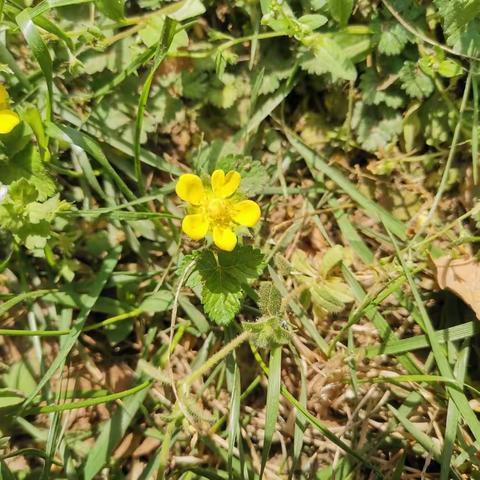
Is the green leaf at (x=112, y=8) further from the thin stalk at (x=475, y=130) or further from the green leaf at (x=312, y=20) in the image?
the thin stalk at (x=475, y=130)

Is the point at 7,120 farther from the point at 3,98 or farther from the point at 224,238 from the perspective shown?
the point at 224,238

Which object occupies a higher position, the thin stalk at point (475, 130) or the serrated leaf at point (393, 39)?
the serrated leaf at point (393, 39)

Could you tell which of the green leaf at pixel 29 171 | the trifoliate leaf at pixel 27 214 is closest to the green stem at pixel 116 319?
the trifoliate leaf at pixel 27 214

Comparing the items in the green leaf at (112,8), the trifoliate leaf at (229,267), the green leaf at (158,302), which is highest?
the green leaf at (112,8)

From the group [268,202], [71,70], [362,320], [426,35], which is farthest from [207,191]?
[426,35]

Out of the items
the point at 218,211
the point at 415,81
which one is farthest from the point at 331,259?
the point at 415,81

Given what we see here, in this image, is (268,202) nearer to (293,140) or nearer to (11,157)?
(293,140)

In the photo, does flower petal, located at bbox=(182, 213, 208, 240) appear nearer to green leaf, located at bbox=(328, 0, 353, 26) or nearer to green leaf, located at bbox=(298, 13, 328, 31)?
green leaf, located at bbox=(298, 13, 328, 31)
